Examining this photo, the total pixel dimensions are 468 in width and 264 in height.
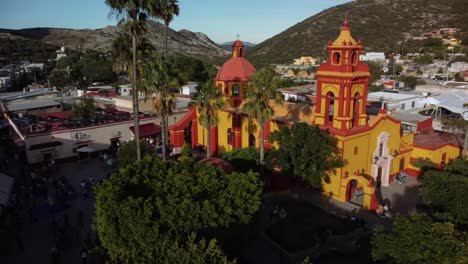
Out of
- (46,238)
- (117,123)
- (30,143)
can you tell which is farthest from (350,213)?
(30,143)

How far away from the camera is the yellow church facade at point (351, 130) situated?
2383cm

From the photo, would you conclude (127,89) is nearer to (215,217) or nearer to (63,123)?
(63,123)

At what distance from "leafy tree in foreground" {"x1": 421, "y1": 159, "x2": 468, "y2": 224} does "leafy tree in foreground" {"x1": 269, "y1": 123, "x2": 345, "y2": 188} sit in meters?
5.63

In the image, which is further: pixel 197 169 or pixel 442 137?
pixel 442 137

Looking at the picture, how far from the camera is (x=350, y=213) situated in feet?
76.1

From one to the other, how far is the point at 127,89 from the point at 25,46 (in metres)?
96.0

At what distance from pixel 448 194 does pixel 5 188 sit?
2310cm

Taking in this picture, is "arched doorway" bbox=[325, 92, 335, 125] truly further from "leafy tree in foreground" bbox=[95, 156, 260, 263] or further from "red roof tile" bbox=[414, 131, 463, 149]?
"leafy tree in foreground" bbox=[95, 156, 260, 263]

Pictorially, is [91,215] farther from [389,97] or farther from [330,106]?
[389,97]

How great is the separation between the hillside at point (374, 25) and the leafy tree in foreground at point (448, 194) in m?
92.0

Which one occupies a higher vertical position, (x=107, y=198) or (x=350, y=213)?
(x=107, y=198)

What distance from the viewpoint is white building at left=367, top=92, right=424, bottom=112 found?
1527 inches

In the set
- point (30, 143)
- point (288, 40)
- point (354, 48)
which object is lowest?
point (30, 143)

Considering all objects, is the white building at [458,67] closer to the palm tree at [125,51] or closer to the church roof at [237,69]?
the church roof at [237,69]
